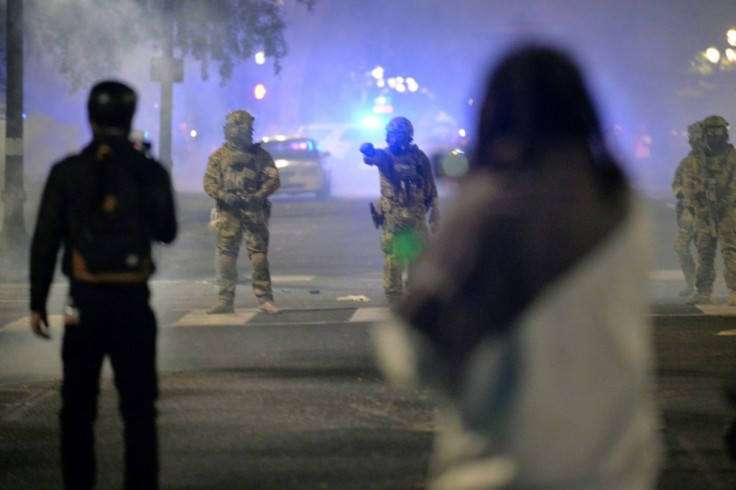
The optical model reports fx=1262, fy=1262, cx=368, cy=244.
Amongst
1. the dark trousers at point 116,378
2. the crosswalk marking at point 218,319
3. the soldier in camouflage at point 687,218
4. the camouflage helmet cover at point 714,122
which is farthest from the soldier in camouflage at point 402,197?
the dark trousers at point 116,378

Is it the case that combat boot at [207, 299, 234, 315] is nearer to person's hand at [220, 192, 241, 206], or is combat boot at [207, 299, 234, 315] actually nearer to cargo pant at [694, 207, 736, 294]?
person's hand at [220, 192, 241, 206]

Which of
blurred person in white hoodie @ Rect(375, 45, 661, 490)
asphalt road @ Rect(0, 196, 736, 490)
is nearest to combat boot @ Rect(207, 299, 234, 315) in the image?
asphalt road @ Rect(0, 196, 736, 490)

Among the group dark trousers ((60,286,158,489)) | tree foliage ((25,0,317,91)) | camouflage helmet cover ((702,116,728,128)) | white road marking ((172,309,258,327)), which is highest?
tree foliage ((25,0,317,91))

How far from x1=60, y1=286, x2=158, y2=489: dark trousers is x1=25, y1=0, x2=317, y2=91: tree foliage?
20070 millimetres

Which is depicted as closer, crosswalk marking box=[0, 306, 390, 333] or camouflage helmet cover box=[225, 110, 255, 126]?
crosswalk marking box=[0, 306, 390, 333]

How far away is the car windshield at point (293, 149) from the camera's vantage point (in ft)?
103

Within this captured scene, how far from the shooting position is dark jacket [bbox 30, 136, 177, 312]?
4926 mm

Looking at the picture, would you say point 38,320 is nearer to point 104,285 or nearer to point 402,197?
point 104,285

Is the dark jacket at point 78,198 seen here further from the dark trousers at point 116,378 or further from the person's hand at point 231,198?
the person's hand at point 231,198

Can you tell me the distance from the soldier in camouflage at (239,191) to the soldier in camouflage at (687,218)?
14.2 feet

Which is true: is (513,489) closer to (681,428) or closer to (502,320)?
(502,320)

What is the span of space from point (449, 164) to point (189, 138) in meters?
44.9

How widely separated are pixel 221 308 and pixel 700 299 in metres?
4.94

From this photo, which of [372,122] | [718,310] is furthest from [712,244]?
[372,122]
